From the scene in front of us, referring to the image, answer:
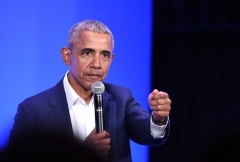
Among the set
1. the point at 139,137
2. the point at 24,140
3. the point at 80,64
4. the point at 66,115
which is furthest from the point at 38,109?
the point at 24,140

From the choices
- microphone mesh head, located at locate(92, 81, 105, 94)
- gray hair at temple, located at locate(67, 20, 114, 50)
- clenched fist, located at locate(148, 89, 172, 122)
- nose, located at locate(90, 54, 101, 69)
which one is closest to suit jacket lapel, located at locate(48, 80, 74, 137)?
nose, located at locate(90, 54, 101, 69)

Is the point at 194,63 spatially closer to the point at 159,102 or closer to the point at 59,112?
the point at 59,112

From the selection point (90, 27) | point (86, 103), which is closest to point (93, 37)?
point (90, 27)

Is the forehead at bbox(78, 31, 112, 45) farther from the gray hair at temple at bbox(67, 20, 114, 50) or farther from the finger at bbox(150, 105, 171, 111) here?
the finger at bbox(150, 105, 171, 111)

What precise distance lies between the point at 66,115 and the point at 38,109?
14 centimetres

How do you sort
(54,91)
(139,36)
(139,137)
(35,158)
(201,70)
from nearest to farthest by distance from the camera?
1. (35,158)
2. (139,137)
3. (54,91)
4. (139,36)
5. (201,70)

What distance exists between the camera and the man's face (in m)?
2.27

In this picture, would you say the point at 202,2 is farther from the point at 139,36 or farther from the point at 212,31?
the point at 139,36

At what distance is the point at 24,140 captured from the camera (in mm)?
684

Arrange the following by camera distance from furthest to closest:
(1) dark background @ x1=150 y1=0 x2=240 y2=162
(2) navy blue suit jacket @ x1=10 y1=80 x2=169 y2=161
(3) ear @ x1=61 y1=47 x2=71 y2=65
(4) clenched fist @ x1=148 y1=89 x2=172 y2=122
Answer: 1. (1) dark background @ x1=150 y1=0 x2=240 y2=162
2. (3) ear @ x1=61 y1=47 x2=71 y2=65
3. (2) navy blue suit jacket @ x1=10 y1=80 x2=169 y2=161
4. (4) clenched fist @ x1=148 y1=89 x2=172 y2=122

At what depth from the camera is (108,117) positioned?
7.43ft

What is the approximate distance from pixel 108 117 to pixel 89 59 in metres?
0.32

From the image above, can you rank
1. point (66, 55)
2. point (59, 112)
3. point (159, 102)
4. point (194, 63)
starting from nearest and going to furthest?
1. point (159, 102)
2. point (59, 112)
3. point (66, 55)
4. point (194, 63)

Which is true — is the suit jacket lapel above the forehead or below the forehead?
below
